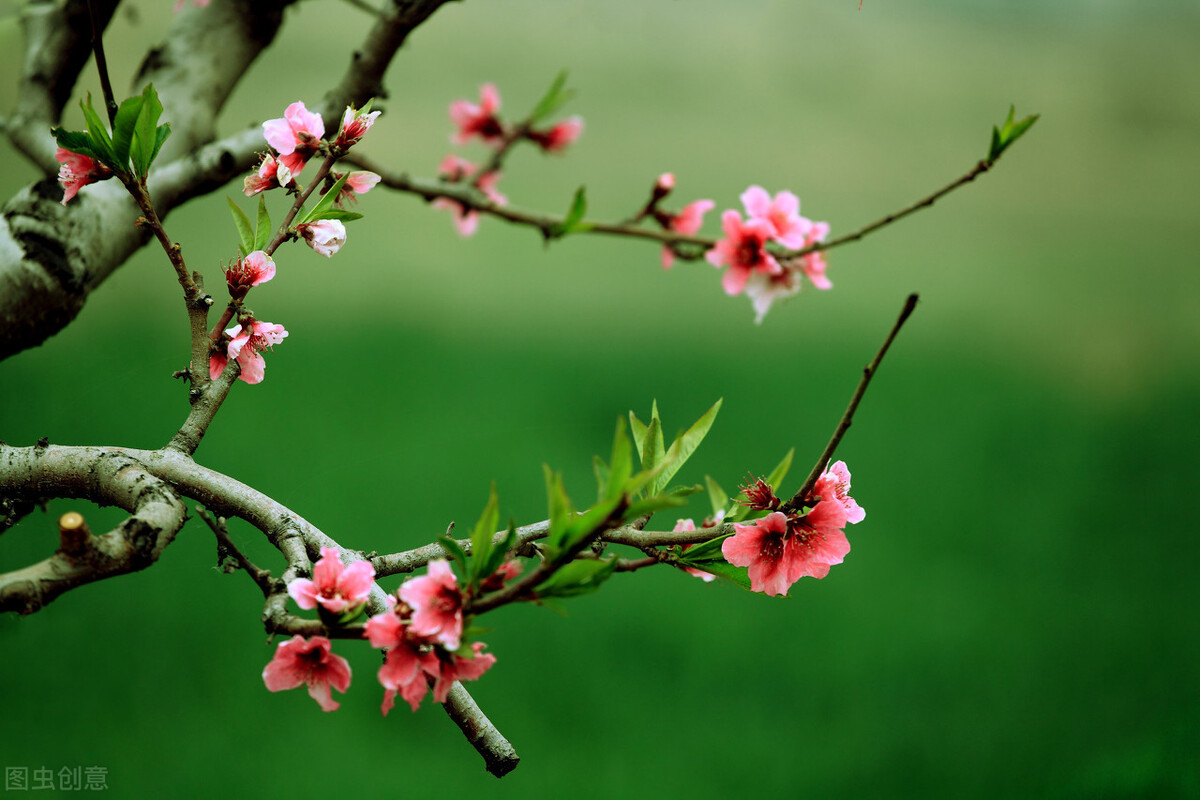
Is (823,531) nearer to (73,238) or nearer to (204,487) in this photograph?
(204,487)

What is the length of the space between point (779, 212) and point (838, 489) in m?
0.14

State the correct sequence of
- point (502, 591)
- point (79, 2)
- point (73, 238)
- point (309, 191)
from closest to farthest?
1. point (502, 591)
2. point (309, 191)
3. point (73, 238)
4. point (79, 2)

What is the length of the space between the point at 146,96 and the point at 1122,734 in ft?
5.44

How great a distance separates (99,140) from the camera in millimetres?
372

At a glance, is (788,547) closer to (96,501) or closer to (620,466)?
(620,466)

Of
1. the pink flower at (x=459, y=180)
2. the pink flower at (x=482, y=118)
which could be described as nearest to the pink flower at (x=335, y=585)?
the pink flower at (x=459, y=180)

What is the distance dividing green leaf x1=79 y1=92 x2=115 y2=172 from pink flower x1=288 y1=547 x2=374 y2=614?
198mm

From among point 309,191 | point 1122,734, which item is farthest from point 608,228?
point 1122,734

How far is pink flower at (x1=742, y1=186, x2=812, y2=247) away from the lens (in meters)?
0.43

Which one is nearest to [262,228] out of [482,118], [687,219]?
[687,219]

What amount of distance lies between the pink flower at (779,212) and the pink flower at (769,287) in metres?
0.02

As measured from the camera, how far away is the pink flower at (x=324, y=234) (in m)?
0.42

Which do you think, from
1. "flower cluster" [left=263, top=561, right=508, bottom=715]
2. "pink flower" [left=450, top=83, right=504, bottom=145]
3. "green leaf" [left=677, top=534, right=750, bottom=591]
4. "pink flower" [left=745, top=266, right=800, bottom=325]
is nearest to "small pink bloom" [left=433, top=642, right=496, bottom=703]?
"flower cluster" [left=263, top=561, right=508, bottom=715]

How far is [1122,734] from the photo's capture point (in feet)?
4.80
